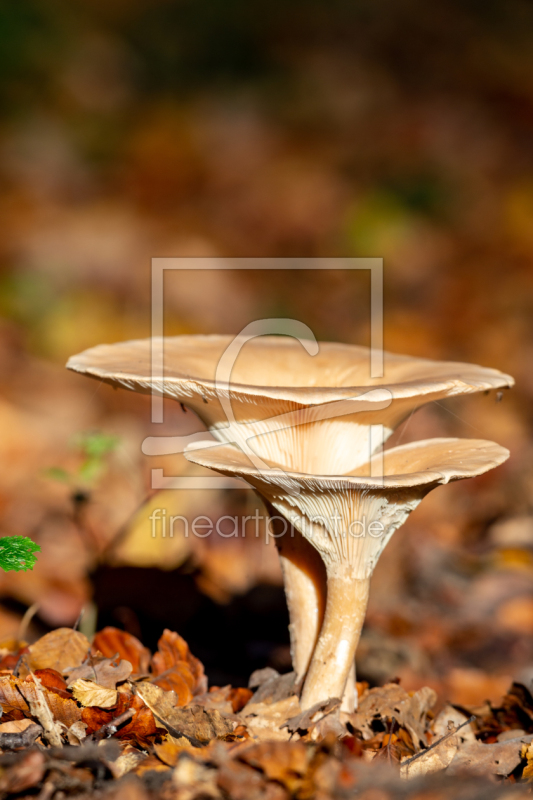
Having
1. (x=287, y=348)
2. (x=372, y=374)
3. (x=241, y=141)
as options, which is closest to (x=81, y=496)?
(x=287, y=348)

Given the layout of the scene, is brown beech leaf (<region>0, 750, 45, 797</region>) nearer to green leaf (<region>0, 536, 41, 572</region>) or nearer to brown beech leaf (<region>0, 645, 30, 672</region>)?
green leaf (<region>0, 536, 41, 572</region>)

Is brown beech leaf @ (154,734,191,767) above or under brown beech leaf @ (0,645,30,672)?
above

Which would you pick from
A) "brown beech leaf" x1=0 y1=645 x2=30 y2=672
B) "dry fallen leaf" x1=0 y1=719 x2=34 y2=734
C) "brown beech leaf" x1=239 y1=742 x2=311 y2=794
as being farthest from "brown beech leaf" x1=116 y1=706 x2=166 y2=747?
"brown beech leaf" x1=0 y1=645 x2=30 y2=672

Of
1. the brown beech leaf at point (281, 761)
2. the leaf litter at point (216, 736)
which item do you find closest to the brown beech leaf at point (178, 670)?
the leaf litter at point (216, 736)

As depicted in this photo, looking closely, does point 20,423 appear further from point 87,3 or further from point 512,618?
point 87,3

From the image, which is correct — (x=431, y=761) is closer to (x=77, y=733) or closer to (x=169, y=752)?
(x=169, y=752)

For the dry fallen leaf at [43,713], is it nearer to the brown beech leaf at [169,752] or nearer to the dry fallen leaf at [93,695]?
the dry fallen leaf at [93,695]
